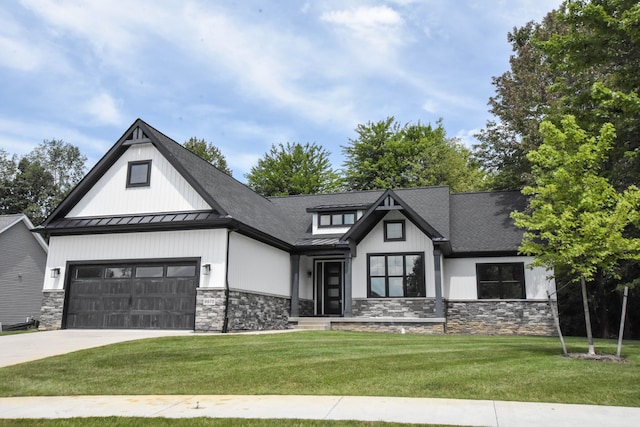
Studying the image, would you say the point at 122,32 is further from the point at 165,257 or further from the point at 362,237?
the point at 362,237

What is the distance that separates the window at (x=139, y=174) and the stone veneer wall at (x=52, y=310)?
446cm

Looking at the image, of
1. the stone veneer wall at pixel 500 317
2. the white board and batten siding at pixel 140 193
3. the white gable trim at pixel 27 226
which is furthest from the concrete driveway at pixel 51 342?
the white gable trim at pixel 27 226

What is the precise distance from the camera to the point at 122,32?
53.6 feet

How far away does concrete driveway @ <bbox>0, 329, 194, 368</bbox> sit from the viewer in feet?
38.6

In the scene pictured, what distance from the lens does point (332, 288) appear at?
23.2 m

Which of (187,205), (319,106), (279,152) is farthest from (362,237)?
(279,152)

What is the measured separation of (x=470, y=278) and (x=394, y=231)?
3.53 meters

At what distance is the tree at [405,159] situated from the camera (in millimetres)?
40656

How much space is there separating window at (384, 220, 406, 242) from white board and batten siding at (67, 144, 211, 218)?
23.7 feet

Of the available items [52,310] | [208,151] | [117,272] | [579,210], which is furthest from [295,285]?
[208,151]

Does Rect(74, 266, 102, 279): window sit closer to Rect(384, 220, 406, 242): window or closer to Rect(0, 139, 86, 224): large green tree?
Rect(384, 220, 406, 242): window

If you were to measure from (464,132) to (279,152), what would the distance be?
1721 cm

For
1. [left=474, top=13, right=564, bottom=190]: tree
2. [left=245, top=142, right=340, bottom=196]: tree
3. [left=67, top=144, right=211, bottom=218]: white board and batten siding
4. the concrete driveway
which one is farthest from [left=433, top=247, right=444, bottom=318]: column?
[left=245, top=142, right=340, bottom=196]: tree

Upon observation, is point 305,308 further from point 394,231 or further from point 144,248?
point 144,248
